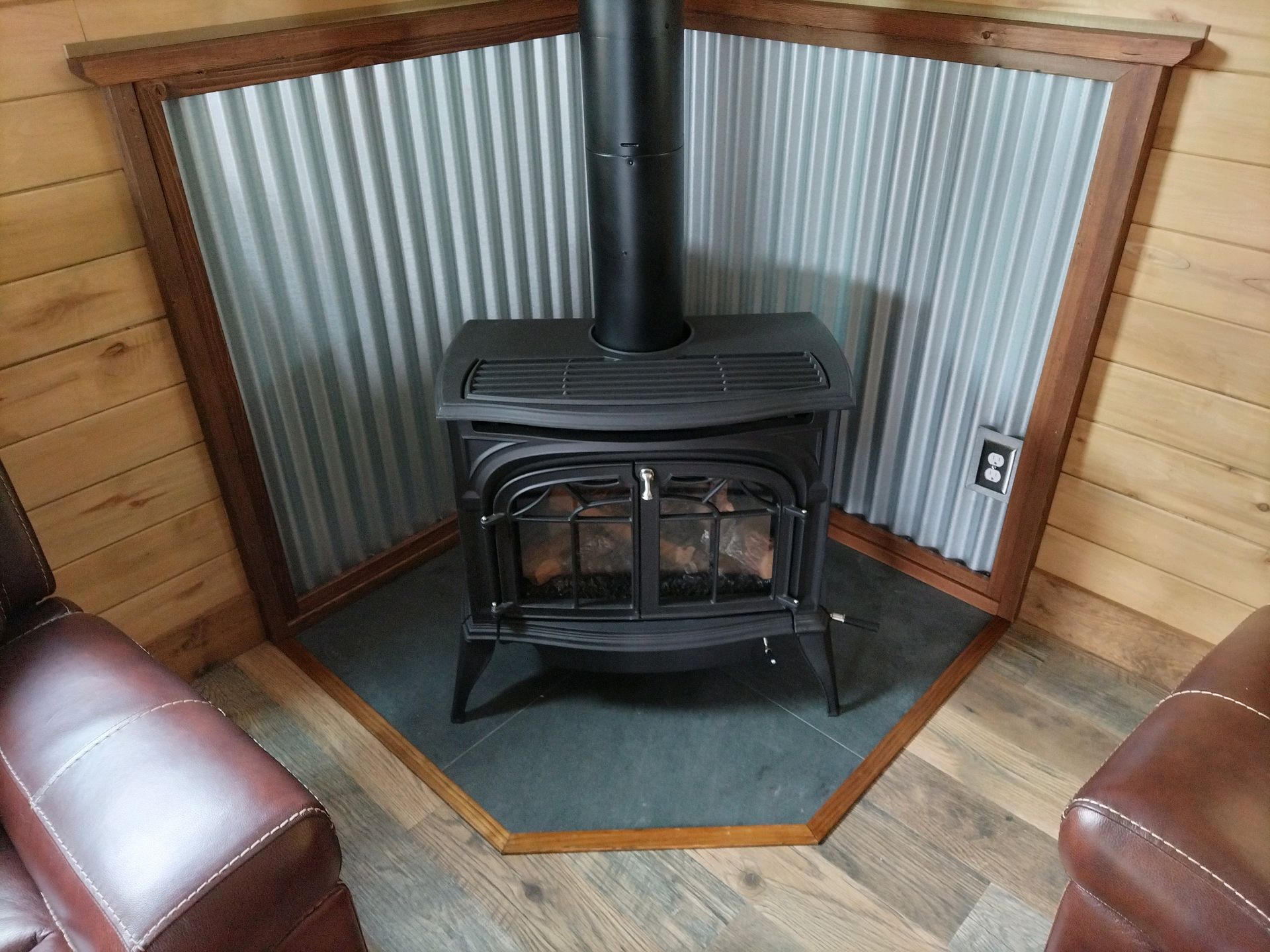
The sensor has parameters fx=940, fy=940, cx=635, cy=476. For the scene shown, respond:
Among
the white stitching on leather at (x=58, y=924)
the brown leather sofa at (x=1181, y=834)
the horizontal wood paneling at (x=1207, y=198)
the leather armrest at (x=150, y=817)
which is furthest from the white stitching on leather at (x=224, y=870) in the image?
the horizontal wood paneling at (x=1207, y=198)

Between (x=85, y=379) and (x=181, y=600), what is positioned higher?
(x=85, y=379)

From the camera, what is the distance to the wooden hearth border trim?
161 centimetres

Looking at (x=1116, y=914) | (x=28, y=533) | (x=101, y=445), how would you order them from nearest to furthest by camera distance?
(x=1116, y=914) < (x=28, y=533) < (x=101, y=445)

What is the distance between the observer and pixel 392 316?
1.95 meters

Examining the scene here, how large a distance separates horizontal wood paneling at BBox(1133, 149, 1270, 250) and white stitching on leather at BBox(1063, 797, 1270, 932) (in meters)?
0.92

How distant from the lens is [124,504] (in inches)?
66.9

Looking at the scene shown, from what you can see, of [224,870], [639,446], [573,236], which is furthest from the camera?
[573,236]

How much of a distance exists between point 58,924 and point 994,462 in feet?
5.58

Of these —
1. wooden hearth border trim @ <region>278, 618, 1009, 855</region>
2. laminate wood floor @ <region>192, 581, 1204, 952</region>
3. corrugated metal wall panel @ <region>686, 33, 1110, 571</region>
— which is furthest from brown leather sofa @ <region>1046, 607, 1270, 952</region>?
corrugated metal wall panel @ <region>686, 33, 1110, 571</region>

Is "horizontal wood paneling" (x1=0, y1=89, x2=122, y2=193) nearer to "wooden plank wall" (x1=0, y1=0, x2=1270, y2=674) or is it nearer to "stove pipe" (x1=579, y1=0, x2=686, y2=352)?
"wooden plank wall" (x1=0, y1=0, x2=1270, y2=674)

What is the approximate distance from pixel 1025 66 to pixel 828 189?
0.45m

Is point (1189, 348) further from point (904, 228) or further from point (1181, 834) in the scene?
point (1181, 834)

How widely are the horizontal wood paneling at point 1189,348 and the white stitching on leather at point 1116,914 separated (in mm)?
883

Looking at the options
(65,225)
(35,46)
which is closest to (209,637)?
(65,225)
